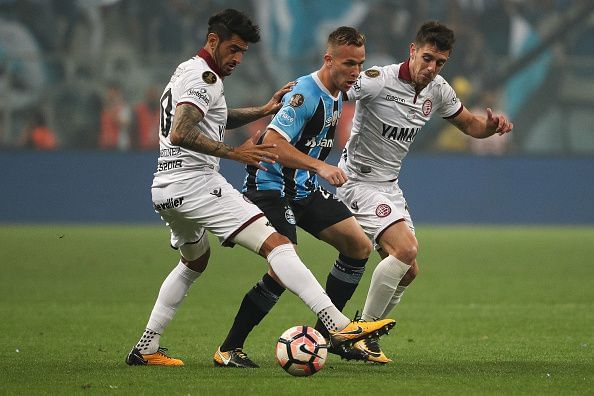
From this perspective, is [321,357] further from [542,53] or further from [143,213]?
[542,53]

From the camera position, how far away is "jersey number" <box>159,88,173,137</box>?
7.27 metres

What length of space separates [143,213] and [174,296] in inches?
701

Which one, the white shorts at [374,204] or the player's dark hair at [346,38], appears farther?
the white shorts at [374,204]

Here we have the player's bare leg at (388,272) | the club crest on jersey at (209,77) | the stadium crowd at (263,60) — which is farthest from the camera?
the stadium crowd at (263,60)

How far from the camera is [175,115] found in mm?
6938

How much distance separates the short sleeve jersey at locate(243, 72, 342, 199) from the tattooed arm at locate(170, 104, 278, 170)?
1.48 ft

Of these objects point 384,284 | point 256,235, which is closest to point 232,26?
point 256,235

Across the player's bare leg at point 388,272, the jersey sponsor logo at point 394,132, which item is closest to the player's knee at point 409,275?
the player's bare leg at point 388,272

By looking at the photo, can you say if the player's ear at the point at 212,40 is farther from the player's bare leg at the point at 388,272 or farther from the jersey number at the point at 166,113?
the player's bare leg at the point at 388,272

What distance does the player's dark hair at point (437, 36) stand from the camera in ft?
26.3

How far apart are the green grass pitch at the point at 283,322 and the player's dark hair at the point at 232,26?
2070mm

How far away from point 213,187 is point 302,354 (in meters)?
1.19

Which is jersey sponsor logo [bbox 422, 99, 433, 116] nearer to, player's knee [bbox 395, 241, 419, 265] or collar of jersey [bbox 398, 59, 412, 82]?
collar of jersey [bbox 398, 59, 412, 82]

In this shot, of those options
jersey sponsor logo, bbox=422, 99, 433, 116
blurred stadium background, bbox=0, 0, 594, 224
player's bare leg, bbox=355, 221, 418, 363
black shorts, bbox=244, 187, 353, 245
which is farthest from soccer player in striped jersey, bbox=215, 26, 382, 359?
blurred stadium background, bbox=0, 0, 594, 224
